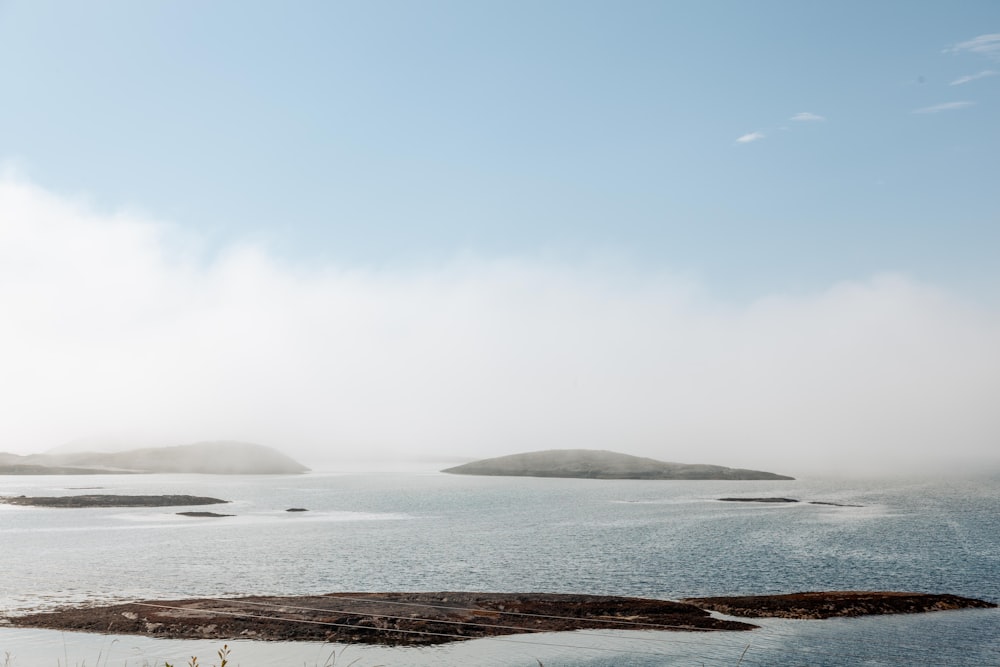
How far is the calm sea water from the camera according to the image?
33375mm

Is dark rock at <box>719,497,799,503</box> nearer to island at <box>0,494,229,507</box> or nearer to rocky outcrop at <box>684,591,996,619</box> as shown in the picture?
island at <box>0,494,229,507</box>

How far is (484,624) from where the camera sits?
3816cm

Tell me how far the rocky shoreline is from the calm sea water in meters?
1.63

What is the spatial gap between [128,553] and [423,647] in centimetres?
4264

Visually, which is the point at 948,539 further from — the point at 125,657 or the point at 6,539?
the point at 6,539

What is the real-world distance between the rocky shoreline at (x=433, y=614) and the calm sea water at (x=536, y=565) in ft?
5.36

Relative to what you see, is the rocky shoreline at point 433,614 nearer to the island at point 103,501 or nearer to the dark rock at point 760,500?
the island at point 103,501

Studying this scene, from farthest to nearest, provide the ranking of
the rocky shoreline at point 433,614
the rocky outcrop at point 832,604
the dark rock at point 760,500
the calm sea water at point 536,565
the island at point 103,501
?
the dark rock at point 760,500 → the island at point 103,501 → the rocky outcrop at point 832,604 → the rocky shoreline at point 433,614 → the calm sea water at point 536,565

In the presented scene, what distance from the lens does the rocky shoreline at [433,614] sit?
3628cm

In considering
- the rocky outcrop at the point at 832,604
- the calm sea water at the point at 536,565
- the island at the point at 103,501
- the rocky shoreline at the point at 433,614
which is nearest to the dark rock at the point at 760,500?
Answer: the calm sea water at the point at 536,565

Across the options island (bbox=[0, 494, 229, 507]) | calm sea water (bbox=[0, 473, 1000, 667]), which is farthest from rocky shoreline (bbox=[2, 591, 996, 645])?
island (bbox=[0, 494, 229, 507])

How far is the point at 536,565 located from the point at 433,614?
21.8m

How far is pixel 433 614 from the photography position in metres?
39.9

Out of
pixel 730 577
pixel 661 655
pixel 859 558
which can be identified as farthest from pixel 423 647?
pixel 859 558
